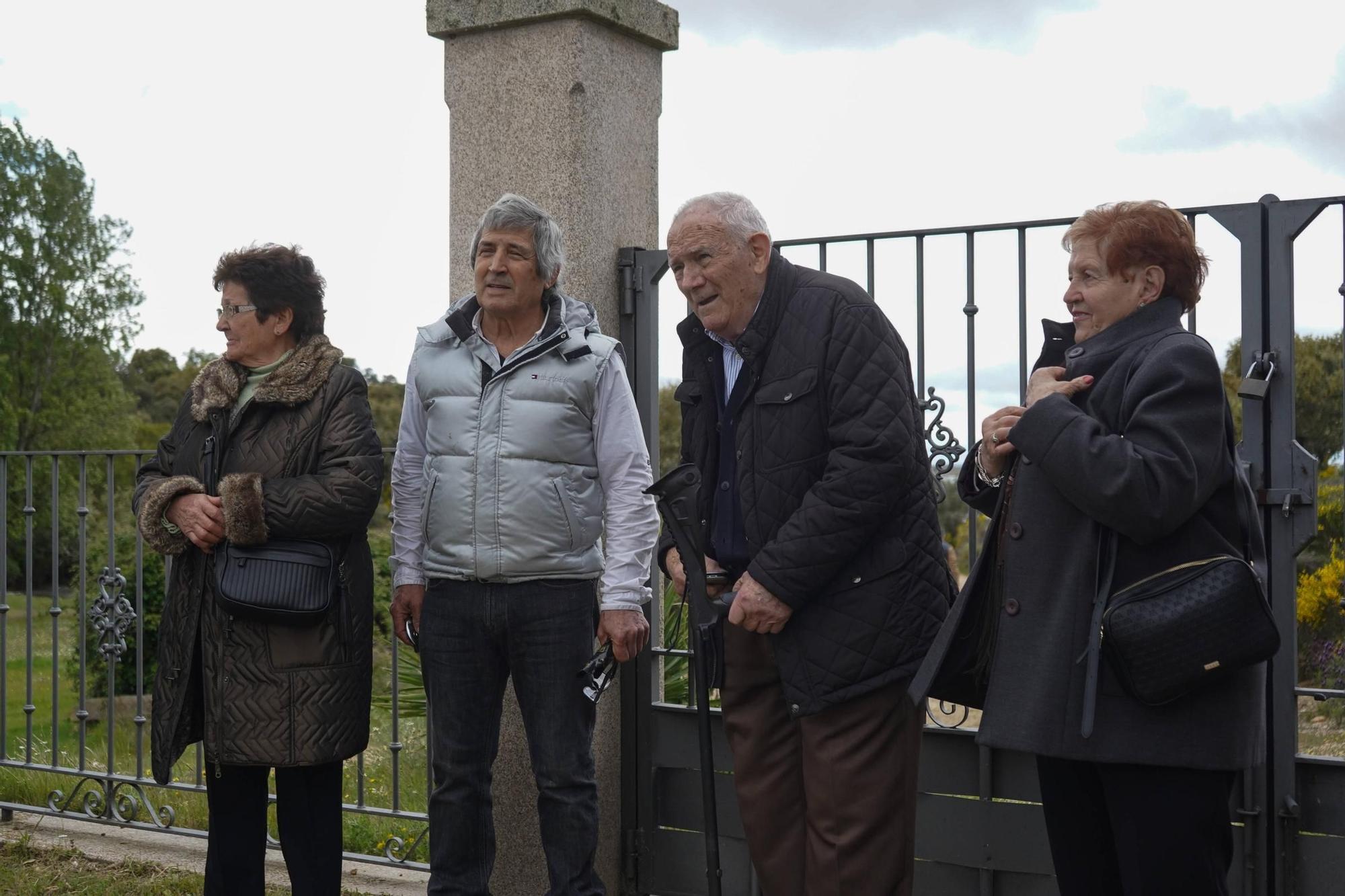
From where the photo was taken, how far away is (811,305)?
3.20 meters

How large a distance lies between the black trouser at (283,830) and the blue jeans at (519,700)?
277 millimetres

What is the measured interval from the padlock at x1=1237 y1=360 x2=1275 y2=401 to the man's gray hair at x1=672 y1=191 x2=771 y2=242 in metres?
1.30

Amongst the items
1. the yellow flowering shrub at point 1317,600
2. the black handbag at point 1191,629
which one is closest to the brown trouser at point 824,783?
the black handbag at point 1191,629

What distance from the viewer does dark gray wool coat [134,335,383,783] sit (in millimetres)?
3521

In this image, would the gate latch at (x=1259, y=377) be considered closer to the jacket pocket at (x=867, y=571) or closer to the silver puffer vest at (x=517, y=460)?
the jacket pocket at (x=867, y=571)

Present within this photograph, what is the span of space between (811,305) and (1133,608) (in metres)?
1.04

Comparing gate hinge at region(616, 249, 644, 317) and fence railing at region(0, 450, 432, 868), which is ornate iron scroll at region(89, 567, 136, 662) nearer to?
fence railing at region(0, 450, 432, 868)

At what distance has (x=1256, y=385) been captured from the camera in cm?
357

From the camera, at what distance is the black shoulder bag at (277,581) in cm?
349

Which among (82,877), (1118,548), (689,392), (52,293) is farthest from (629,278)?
(52,293)

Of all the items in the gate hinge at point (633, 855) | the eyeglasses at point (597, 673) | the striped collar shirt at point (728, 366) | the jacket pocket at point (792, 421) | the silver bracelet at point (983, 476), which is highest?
the striped collar shirt at point (728, 366)

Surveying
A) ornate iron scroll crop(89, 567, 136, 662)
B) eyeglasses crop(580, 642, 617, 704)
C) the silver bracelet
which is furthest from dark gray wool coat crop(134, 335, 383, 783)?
ornate iron scroll crop(89, 567, 136, 662)

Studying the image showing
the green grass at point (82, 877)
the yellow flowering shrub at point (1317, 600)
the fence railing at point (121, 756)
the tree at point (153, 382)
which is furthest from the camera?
the tree at point (153, 382)

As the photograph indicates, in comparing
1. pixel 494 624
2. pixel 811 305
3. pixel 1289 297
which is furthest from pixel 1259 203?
pixel 494 624
